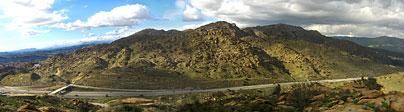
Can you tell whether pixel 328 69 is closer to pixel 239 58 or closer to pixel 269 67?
pixel 269 67

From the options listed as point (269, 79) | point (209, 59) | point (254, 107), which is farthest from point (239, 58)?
point (254, 107)

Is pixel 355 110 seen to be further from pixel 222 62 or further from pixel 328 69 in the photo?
pixel 328 69

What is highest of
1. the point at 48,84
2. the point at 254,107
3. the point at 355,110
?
the point at 355,110

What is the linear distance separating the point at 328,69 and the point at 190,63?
12551cm

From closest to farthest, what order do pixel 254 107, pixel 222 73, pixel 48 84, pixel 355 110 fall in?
pixel 355 110 < pixel 254 107 < pixel 48 84 < pixel 222 73

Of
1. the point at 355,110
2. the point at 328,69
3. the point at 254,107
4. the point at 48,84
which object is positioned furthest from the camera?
the point at 328,69

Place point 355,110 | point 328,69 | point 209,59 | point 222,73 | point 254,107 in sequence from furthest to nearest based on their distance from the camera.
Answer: point 209,59 → point 328,69 → point 222,73 → point 254,107 → point 355,110

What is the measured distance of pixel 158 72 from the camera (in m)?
172

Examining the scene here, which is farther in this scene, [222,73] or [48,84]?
[222,73]

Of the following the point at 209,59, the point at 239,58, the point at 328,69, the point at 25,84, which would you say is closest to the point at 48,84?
the point at 25,84

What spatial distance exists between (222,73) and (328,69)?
9751cm

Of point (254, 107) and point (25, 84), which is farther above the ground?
point (254, 107)

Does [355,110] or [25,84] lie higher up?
[355,110]

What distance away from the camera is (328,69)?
181000mm
